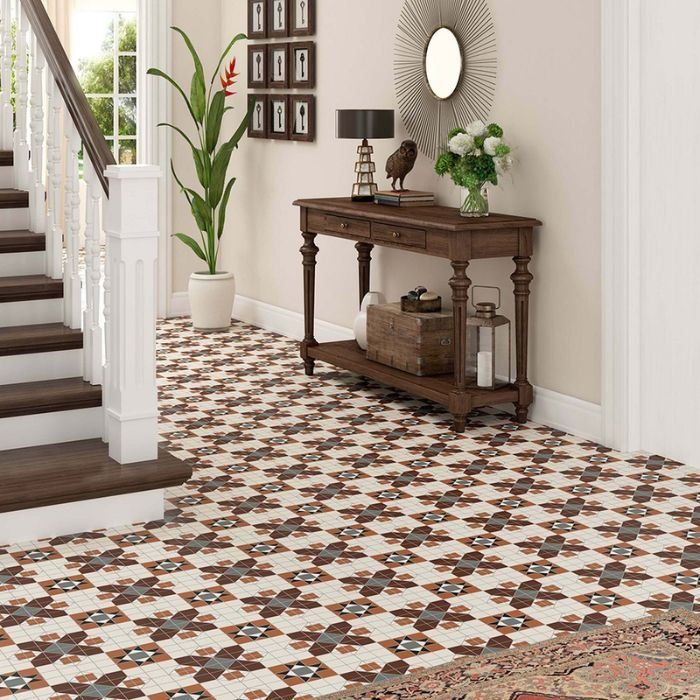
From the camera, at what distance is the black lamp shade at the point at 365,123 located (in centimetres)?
649

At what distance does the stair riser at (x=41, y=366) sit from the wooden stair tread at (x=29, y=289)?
1.08 feet

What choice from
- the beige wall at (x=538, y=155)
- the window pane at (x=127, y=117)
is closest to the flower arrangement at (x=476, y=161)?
the beige wall at (x=538, y=155)

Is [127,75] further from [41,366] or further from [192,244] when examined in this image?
[41,366]

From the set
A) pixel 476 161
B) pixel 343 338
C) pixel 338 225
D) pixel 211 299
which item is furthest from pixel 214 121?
pixel 476 161

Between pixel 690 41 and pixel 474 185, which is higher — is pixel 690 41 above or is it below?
above

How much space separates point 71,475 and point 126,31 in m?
8.86

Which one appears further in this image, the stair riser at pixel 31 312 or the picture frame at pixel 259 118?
the picture frame at pixel 259 118

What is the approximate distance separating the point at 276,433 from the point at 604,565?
6.88ft

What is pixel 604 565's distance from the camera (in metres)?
4.08

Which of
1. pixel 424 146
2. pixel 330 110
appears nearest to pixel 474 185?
pixel 424 146

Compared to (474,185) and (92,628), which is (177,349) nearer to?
(474,185)

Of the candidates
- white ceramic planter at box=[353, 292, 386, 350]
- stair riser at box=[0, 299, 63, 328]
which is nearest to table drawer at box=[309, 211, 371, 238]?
white ceramic planter at box=[353, 292, 386, 350]

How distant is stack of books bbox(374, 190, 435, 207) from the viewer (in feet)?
20.9

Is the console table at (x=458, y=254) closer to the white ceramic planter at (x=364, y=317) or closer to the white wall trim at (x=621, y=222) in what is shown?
the white ceramic planter at (x=364, y=317)
